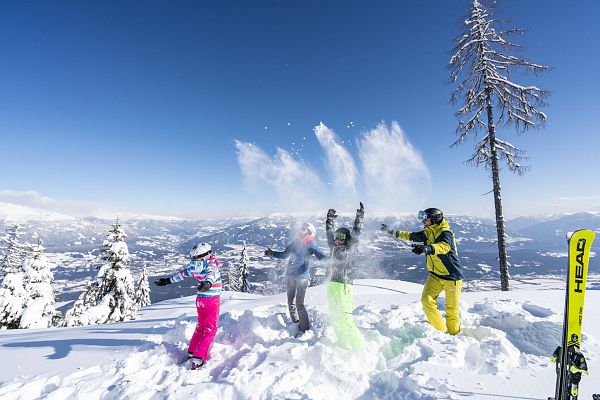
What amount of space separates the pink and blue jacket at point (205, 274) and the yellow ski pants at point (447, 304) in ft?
14.5

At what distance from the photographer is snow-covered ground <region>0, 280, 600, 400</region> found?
3.96 meters

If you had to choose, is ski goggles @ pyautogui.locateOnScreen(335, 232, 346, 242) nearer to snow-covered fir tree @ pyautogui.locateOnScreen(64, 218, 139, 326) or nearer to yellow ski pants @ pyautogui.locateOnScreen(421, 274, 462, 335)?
yellow ski pants @ pyautogui.locateOnScreen(421, 274, 462, 335)

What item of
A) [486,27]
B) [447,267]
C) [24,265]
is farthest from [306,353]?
[24,265]

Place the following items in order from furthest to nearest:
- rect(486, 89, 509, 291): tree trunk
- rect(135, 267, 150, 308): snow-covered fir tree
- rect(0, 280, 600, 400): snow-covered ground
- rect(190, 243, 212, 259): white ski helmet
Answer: rect(135, 267, 150, 308): snow-covered fir tree, rect(486, 89, 509, 291): tree trunk, rect(190, 243, 212, 259): white ski helmet, rect(0, 280, 600, 400): snow-covered ground

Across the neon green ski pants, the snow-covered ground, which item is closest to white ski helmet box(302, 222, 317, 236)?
the neon green ski pants

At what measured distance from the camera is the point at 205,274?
5492 millimetres

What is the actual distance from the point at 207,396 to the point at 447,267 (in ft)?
16.7

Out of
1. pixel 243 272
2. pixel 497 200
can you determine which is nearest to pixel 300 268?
pixel 497 200

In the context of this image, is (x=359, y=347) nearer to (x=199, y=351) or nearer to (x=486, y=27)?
(x=199, y=351)

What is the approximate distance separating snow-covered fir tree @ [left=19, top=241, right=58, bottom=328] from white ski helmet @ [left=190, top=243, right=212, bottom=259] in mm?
20479

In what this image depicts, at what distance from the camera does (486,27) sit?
1377 cm

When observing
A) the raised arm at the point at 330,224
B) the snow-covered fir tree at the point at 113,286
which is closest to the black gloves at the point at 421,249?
the raised arm at the point at 330,224

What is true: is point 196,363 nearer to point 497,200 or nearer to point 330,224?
point 330,224

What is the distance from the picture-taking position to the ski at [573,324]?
3043 millimetres
